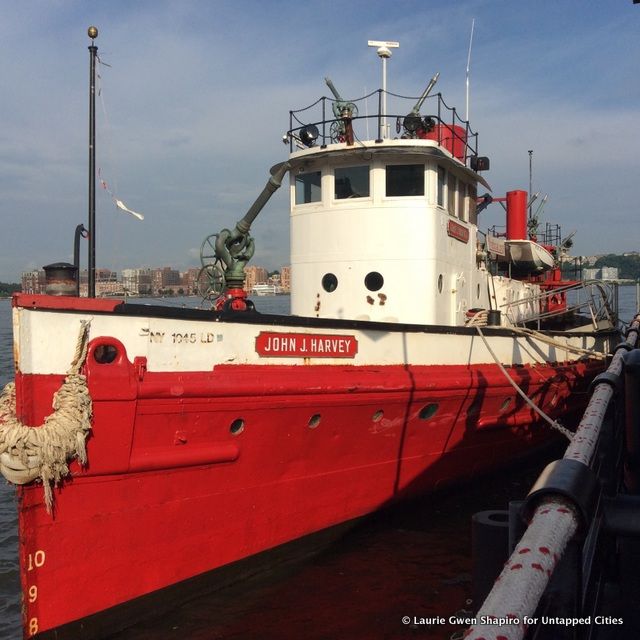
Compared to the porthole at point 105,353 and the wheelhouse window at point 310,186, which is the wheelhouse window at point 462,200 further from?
the porthole at point 105,353

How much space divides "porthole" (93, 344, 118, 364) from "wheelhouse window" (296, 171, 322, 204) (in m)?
Answer: 4.34

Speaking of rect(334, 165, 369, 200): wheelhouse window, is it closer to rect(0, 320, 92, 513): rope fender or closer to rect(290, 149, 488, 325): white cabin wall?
rect(290, 149, 488, 325): white cabin wall

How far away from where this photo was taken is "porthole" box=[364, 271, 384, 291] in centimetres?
841

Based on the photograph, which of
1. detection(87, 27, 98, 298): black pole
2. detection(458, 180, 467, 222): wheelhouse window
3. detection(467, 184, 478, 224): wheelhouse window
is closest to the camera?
detection(87, 27, 98, 298): black pole

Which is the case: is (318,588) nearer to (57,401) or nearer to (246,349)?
(246,349)

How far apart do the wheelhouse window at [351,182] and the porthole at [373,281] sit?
3.37ft

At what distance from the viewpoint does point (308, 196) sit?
29.2 ft

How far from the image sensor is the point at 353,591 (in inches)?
247

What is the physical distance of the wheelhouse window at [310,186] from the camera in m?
8.83

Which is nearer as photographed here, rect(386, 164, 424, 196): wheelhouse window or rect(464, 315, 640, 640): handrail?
rect(464, 315, 640, 640): handrail

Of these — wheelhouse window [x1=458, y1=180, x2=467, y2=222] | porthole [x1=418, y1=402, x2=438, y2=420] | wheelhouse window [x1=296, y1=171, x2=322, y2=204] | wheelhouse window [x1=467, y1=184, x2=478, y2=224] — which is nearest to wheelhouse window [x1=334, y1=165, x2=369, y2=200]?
wheelhouse window [x1=296, y1=171, x2=322, y2=204]

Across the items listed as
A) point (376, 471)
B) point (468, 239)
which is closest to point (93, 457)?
point (376, 471)

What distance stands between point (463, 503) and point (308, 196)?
449 centimetres

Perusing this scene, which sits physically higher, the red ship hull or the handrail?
the handrail
